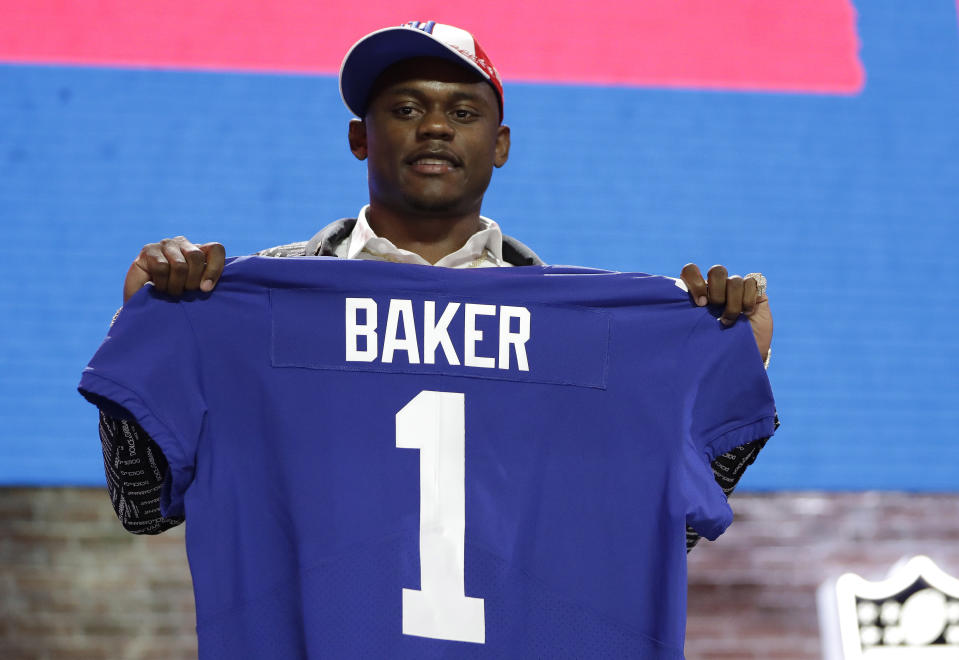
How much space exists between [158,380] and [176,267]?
15cm

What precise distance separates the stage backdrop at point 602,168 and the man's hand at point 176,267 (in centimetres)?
164

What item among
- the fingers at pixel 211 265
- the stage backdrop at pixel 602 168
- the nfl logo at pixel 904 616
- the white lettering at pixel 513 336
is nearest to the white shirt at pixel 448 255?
the white lettering at pixel 513 336

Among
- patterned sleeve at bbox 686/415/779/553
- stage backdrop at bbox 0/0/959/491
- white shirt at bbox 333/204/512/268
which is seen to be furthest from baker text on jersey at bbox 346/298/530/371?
stage backdrop at bbox 0/0/959/491

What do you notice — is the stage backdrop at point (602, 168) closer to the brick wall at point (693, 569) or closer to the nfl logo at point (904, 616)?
the brick wall at point (693, 569)

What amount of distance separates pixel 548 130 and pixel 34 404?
1.72m

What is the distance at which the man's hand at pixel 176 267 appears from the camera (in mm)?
1270

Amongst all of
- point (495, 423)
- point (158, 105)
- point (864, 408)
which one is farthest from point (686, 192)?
point (495, 423)

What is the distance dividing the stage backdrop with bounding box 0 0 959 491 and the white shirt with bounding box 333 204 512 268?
1457 millimetres

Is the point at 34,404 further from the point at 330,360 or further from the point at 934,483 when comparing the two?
the point at 934,483

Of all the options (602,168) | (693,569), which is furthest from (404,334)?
(693,569)

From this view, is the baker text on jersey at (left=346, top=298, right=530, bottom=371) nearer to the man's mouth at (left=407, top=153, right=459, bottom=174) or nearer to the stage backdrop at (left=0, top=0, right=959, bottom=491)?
the man's mouth at (left=407, top=153, right=459, bottom=174)

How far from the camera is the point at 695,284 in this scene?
1.36 metres

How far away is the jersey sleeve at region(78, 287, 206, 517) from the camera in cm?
126

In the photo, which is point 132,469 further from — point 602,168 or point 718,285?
point 602,168
